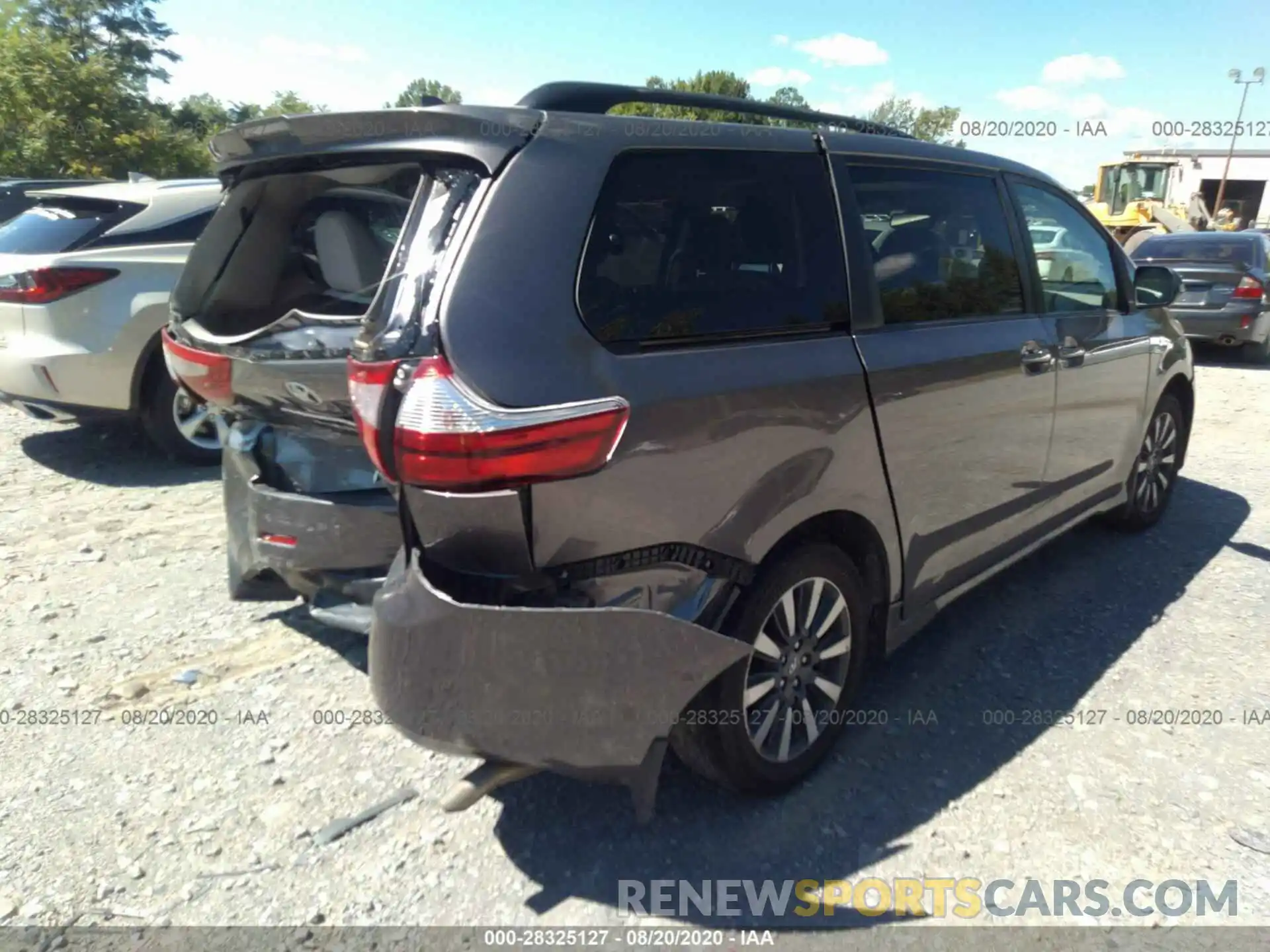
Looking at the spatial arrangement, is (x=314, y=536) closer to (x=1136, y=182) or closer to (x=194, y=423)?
(x=194, y=423)

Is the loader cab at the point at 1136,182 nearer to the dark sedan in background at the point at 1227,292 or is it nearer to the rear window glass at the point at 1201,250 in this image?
the rear window glass at the point at 1201,250

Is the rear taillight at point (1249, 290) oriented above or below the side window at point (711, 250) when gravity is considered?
below

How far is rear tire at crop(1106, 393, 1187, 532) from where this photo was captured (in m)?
4.66

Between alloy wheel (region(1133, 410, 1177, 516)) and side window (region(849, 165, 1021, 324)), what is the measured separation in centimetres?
174

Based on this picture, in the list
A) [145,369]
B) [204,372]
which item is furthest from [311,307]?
[145,369]

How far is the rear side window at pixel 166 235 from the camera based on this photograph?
531 cm

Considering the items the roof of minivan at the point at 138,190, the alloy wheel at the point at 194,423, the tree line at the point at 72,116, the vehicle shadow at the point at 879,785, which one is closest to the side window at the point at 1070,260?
the vehicle shadow at the point at 879,785

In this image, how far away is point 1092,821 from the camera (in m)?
2.62

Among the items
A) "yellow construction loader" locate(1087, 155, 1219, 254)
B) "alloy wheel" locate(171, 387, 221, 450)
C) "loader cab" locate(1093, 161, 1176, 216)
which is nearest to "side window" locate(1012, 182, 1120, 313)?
"alloy wheel" locate(171, 387, 221, 450)

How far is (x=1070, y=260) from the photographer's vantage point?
4059mm

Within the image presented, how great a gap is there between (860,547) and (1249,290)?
10047 millimetres

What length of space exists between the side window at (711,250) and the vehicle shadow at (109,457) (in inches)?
166

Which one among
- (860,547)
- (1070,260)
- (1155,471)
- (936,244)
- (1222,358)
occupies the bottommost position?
(1222,358)

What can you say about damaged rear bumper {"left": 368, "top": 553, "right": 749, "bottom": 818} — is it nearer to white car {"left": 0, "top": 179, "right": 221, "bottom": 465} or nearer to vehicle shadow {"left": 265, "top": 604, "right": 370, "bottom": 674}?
vehicle shadow {"left": 265, "top": 604, "right": 370, "bottom": 674}
